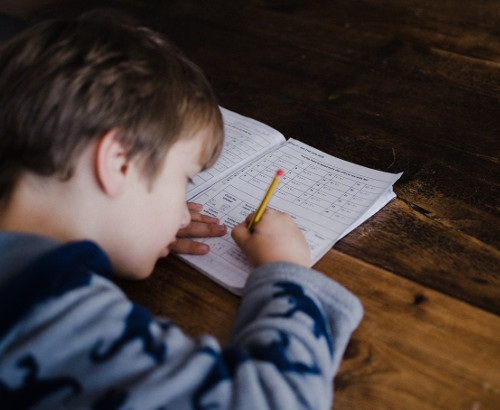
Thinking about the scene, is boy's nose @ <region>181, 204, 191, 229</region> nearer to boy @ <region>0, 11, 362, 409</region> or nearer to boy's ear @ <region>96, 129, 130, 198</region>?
boy @ <region>0, 11, 362, 409</region>

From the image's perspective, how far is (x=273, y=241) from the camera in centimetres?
77

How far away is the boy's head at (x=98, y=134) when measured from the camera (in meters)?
0.65

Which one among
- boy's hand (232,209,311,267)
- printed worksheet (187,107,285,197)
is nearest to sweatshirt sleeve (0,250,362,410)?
boy's hand (232,209,311,267)

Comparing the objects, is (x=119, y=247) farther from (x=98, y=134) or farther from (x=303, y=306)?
(x=303, y=306)

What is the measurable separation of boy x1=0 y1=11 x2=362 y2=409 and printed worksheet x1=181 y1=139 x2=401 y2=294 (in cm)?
3

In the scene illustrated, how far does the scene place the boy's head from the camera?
0.65 metres

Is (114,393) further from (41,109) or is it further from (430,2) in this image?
(430,2)

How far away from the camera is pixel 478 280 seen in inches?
29.8

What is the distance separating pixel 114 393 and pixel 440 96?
977mm

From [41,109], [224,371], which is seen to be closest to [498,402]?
[224,371]

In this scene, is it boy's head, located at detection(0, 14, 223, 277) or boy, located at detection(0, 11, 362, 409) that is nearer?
boy, located at detection(0, 11, 362, 409)

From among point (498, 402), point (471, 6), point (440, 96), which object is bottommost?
point (498, 402)

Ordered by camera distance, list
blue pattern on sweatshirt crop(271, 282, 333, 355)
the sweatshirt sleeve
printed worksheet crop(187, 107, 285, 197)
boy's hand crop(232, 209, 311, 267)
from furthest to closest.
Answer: printed worksheet crop(187, 107, 285, 197), boy's hand crop(232, 209, 311, 267), blue pattern on sweatshirt crop(271, 282, 333, 355), the sweatshirt sleeve

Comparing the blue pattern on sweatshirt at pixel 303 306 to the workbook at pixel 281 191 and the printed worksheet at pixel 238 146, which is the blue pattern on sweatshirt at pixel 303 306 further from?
the printed worksheet at pixel 238 146
